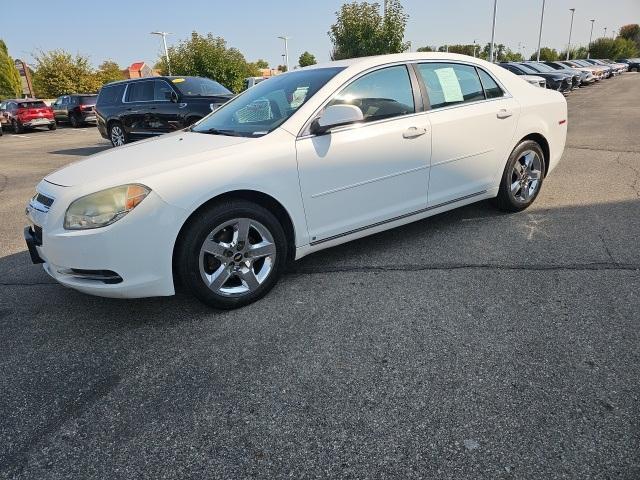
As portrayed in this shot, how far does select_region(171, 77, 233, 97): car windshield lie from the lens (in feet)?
33.0

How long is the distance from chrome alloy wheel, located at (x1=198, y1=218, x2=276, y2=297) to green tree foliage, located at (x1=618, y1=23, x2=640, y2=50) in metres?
119

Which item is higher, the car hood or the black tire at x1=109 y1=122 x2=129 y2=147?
the car hood

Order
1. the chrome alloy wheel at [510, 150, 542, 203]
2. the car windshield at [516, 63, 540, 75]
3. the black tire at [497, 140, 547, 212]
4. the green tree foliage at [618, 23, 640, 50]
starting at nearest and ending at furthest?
the black tire at [497, 140, 547, 212] < the chrome alloy wheel at [510, 150, 542, 203] < the car windshield at [516, 63, 540, 75] < the green tree foliage at [618, 23, 640, 50]

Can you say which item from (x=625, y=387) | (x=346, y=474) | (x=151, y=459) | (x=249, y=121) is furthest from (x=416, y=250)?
(x=151, y=459)

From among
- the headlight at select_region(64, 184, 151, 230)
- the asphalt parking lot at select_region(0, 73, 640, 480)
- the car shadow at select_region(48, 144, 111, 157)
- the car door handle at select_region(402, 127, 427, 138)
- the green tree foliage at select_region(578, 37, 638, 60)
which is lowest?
the car shadow at select_region(48, 144, 111, 157)

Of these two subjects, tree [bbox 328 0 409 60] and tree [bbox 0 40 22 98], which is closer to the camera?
tree [bbox 328 0 409 60]

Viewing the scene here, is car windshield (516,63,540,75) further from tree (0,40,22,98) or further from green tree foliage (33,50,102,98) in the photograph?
tree (0,40,22,98)

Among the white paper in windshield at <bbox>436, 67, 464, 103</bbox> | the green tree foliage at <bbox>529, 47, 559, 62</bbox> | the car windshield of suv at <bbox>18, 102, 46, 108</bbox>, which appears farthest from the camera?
the green tree foliage at <bbox>529, 47, 559, 62</bbox>

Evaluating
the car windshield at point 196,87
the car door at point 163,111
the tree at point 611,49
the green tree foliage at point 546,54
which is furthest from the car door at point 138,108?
the tree at point 611,49

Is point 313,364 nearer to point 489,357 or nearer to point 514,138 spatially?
point 489,357

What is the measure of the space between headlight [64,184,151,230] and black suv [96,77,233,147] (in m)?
7.11

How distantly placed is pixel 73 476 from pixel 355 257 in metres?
2.57

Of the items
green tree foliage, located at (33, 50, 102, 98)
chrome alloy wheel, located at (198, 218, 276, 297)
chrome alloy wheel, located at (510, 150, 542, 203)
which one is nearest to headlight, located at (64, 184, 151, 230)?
chrome alloy wheel, located at (198, 218, 276, 297)

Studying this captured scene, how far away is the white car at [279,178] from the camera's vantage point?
2.86 meters
